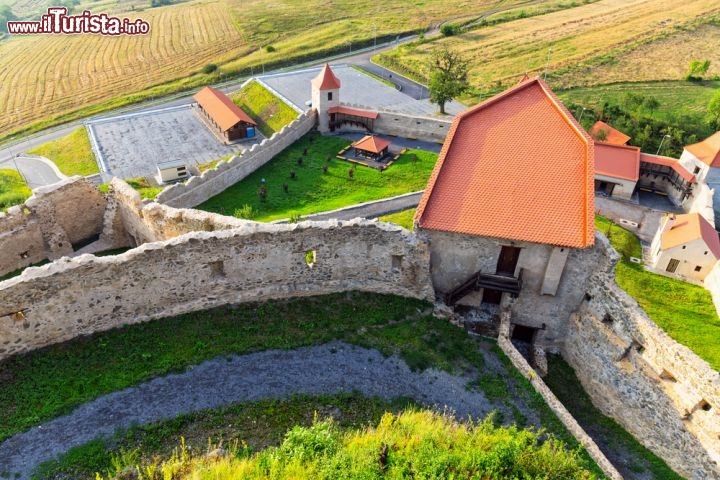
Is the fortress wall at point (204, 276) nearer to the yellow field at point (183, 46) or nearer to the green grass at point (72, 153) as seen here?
the green grass at point (72, 153)

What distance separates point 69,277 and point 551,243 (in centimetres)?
1805

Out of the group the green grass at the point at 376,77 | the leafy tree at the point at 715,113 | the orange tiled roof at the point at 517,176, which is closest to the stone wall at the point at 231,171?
the orange tiled roof at the point at 517,176

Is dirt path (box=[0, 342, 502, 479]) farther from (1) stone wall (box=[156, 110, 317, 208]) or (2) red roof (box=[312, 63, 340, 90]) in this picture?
(2) red roof (box=[312, 63, 340, 90])

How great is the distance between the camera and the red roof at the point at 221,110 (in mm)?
50737

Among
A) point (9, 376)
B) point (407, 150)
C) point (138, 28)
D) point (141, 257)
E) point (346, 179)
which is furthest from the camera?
point (138, 28)

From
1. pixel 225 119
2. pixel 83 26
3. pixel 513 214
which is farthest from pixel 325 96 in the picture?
pixel 83 26

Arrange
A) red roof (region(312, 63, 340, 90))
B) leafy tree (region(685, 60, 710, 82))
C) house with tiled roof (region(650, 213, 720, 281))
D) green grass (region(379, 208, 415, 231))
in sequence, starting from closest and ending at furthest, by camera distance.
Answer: green grass (region(379, 208, 415, 231)) → house with tiled roof (region(650, 213, 720, 281)) → red roof (region(312, 63, 340, 90)) → leafy tree (region(685, 60, 710, 82))

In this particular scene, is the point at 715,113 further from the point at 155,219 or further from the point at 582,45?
the point at 155,219

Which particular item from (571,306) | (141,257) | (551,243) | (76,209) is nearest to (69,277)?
(141,257)

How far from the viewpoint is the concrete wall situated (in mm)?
20859

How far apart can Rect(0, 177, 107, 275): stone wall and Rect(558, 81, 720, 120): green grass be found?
5238 cm

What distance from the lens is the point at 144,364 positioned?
17.3 metres

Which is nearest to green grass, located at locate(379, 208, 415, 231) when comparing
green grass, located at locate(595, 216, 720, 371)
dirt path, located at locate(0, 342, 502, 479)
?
green grass, located at locate(595, 216, 720, 371)

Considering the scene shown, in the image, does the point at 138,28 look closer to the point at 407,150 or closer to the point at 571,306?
the point at 407,150
